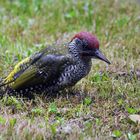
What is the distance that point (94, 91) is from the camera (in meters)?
7.33

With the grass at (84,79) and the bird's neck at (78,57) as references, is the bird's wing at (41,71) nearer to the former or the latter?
the bird's neck at (78,57)

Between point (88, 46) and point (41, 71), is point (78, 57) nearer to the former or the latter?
point (88, 46)

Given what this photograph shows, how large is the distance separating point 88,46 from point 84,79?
2.20ft

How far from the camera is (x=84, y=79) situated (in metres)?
7.70

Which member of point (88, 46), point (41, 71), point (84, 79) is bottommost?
point (84, 79)

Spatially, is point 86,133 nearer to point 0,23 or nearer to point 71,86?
point 71,86

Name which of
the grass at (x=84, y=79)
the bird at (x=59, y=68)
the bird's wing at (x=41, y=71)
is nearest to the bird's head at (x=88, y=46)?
the bird at (x=59, y=68)

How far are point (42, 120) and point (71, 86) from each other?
3.30 feet

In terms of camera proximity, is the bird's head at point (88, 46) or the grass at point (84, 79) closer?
the grass at point (84, 79)

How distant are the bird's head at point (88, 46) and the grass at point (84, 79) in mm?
448

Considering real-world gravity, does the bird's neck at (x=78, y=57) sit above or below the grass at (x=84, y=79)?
above

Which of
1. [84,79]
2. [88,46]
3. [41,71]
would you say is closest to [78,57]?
[88,46]

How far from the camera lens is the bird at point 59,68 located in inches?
280

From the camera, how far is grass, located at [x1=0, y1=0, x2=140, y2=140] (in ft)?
20.0
